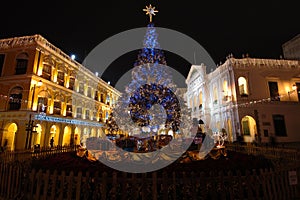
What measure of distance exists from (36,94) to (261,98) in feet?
83.8

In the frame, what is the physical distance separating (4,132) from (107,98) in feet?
69.7

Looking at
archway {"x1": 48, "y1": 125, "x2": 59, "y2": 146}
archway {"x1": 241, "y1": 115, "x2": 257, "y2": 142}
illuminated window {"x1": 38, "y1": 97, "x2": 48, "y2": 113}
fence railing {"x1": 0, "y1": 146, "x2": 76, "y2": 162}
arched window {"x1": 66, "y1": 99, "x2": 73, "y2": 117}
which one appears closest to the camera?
fence railing {"x1": 0, "y1": 146, "x2": 76, "y2": 162}

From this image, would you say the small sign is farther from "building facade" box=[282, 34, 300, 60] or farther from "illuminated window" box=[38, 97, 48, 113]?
"building facade" box=[282, 34, 300, 60]

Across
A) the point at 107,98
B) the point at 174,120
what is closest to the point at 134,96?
the point at 174,120

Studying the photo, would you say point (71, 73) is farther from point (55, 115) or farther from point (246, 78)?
point (246, 78)

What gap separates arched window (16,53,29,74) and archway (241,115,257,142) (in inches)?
1014

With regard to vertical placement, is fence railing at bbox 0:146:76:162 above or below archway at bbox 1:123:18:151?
below

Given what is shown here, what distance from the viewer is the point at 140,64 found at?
1662cm

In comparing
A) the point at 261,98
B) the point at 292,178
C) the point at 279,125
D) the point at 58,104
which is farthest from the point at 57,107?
the point at 279,125

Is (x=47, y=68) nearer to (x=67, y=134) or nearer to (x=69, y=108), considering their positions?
(x=69, y=108)

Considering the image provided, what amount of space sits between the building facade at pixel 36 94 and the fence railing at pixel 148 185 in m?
12.3

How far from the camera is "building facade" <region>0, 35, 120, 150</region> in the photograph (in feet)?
58.8

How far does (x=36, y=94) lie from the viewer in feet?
62.4

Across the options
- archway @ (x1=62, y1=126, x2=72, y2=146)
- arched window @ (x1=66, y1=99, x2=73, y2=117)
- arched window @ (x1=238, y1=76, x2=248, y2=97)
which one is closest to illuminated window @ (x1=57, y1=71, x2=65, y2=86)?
arched window @ (x1=66, y1=99, x2=73, y2=117)
